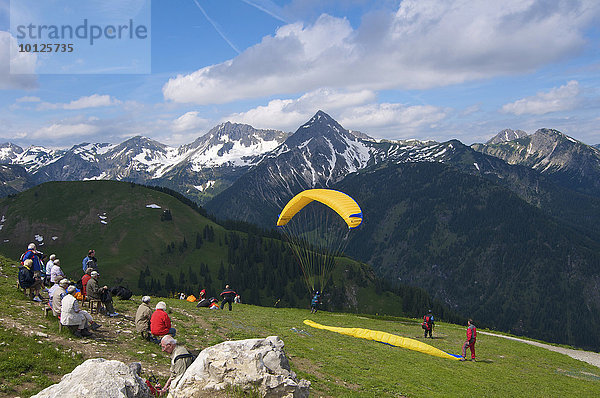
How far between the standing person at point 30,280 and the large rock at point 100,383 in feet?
55.0

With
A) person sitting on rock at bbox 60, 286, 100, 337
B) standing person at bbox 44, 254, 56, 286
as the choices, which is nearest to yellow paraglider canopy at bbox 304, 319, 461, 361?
person sitting on rock at bbox 60, 286, 100, 337

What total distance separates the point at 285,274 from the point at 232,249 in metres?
33.6

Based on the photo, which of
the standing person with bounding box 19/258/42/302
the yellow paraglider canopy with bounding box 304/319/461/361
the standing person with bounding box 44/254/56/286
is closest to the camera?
the standing person with bounding box 19/258/42/302

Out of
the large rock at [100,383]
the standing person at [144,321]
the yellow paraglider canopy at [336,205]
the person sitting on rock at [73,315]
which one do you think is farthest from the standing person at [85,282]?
the yellow paraglider canopy at [336,205]

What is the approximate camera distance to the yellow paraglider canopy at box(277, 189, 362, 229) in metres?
37.8

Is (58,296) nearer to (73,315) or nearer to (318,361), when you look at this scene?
(73,315)

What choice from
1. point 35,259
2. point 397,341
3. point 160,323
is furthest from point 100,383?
point 397,341

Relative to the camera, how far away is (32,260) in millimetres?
23328

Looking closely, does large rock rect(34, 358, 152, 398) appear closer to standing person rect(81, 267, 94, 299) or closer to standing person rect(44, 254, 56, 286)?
standing person rect(81, 267, 94, 299)

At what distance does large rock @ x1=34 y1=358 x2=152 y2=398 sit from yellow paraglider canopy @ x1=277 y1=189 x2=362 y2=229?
27001mm

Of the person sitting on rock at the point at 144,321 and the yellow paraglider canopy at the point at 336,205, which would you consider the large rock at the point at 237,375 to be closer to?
the person sitting on rock at the point at 144,321

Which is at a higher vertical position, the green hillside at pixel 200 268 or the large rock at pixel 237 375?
the large rock at pixel 237 375

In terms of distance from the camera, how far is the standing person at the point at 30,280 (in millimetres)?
22234

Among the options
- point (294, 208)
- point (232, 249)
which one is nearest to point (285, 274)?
point (232, 249)
